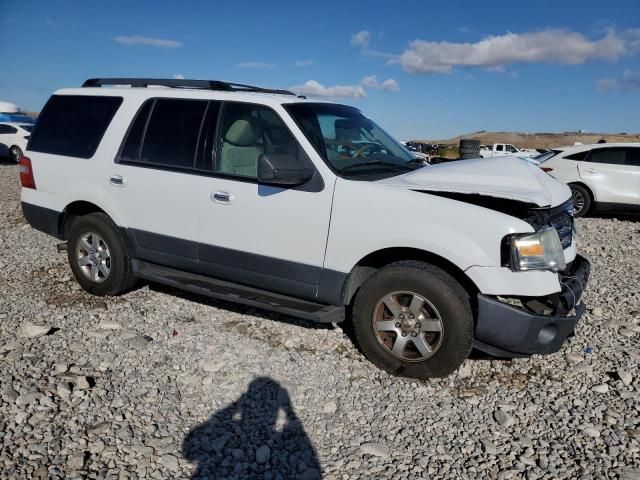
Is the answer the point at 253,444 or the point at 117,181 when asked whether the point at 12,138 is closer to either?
the point at 117,181

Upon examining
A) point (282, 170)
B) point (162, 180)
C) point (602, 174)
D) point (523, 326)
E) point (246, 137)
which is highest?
point (602, 174)

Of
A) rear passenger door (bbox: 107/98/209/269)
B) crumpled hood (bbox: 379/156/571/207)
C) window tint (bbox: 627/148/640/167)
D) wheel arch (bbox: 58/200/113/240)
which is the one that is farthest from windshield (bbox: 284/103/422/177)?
window tint (bbox: 627/148/640/167)

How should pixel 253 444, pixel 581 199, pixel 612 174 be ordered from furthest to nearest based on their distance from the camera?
1. pixel 581 199
2. pixel 612 174
3. pixel 253 444

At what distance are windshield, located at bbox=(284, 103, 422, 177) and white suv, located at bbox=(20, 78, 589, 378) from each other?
0.02 meters

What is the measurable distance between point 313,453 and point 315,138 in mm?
2258

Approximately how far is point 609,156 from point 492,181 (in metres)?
8.11

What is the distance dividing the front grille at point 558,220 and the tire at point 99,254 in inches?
140

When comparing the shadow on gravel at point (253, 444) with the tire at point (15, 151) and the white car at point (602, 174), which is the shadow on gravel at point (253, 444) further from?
the tire at point (15, 151)

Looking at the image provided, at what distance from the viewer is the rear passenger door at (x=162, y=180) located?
4230 mm

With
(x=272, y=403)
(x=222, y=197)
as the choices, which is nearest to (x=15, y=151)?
(x=222, y=197)

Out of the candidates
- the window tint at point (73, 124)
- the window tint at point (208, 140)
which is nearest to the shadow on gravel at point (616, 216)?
the window tint at point (208, 140)

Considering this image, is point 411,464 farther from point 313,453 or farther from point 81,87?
point 81,87

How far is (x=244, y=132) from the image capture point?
13.6 ft

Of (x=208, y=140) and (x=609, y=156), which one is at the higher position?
(x=609, y=156)
